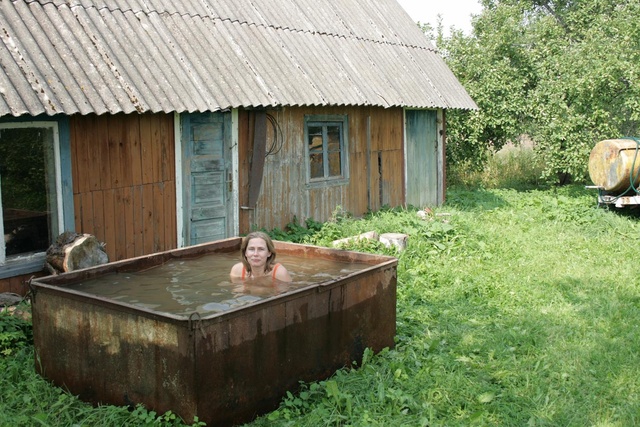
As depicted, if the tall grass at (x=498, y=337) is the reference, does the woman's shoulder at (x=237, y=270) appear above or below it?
above

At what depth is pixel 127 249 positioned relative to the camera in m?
9.31

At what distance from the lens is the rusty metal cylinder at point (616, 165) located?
1455 centimetres

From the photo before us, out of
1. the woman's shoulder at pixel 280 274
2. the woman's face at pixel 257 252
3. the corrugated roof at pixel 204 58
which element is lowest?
the woman's shoulder at pixel 280 274

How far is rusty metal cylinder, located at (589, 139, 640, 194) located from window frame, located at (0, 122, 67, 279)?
35.7 feet

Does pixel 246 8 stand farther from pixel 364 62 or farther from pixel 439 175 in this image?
pixel 439 175

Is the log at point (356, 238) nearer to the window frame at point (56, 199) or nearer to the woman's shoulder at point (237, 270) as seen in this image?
the woman's shoulder at point (237, 270)

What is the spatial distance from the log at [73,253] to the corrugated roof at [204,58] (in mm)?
1401

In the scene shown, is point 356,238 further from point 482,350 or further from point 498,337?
point 482,350

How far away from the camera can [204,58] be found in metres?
10.5

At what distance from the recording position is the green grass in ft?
18.0

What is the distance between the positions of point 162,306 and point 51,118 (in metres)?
3.09

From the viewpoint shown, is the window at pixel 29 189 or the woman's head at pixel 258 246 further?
the window at pixel 29 189

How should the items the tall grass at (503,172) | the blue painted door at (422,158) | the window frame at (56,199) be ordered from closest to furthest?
the window frame at (56,199) < the blue painted door at (422,158) < the tall grass at (503,172)

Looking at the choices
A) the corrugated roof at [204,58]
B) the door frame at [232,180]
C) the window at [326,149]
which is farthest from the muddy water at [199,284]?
the window at [326,149]
